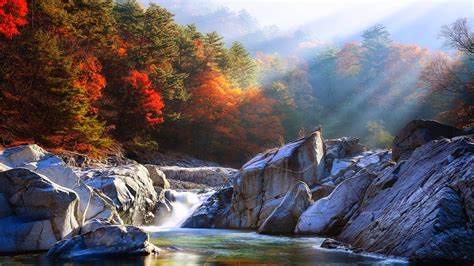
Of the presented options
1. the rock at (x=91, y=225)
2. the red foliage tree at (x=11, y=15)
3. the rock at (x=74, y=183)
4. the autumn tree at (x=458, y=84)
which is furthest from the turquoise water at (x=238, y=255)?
the autumn tree at (x=458, y=84)

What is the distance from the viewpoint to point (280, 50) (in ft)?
377

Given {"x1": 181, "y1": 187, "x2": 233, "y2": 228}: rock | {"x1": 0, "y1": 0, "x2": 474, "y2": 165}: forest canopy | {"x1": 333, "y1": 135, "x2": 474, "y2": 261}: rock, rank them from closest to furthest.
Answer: {"x1": 333, "y1": 135, "x2": 474, "y2": 261}: rock, {"x1": 181, "y1": 187, "x2": 233, "y2": 228}: rock, {"x1": 0, "y1": 0, "x2": 474, "y2": 165}: forest canopy

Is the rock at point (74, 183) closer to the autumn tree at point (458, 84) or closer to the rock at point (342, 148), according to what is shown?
the rock at point (342, 148)

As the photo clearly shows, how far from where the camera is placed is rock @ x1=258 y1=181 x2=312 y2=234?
18.1 metres

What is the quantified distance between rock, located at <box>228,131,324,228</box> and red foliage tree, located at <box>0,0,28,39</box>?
1442cm

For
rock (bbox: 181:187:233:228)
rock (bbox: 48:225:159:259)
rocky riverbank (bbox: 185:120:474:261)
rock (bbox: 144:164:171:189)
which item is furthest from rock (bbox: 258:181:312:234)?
rock (bbox: 144:164:171:189)

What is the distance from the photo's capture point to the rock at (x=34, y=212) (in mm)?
12492

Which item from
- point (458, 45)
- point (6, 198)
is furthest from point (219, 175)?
point (6, 198)

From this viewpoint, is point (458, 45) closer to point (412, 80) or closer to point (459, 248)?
point (412, 80)

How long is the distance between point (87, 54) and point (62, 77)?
21.4ft

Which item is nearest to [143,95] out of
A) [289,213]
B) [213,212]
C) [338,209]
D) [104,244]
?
[213,212]

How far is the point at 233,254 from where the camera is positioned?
1253cm

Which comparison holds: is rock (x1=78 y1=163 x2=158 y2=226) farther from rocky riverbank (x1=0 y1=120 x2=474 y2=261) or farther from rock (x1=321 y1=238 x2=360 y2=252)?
rock (x1=321 y1=238 x2=360 y2=252)

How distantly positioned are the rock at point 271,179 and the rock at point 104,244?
9.59 m
